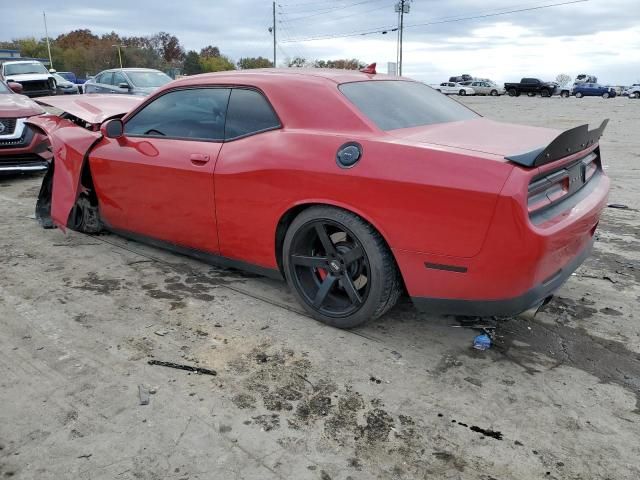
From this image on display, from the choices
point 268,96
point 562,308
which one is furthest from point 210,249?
point 562,308

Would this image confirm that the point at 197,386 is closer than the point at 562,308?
Yes

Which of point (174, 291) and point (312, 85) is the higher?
point (312, 85)

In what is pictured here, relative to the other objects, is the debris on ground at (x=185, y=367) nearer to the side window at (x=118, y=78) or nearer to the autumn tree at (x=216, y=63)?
the side window at (x=118, y=78)

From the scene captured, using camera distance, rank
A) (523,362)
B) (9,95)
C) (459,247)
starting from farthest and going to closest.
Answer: (9,95) → (523,362) → (459,247)

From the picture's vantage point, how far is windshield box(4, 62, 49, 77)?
18516 mm

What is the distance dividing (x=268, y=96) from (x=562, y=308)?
94.0 inches

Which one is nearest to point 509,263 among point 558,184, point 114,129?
point 558,184

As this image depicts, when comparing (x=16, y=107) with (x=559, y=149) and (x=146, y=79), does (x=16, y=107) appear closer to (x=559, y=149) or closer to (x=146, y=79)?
(x=146, y=79)

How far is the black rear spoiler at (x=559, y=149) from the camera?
8.16ft

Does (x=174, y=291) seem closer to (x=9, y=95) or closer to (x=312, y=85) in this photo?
(x=312, y=85)

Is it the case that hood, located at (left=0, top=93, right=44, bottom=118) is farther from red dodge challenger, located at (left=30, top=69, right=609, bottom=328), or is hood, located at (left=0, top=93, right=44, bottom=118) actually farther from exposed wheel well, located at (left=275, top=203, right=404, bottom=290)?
exposed wheel well, located at (left=275, top=203, right=404, bottom=290)

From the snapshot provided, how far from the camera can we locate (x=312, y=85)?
3.32 metres

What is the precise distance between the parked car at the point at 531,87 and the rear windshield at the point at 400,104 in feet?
152

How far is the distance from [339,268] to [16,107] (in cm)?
675
